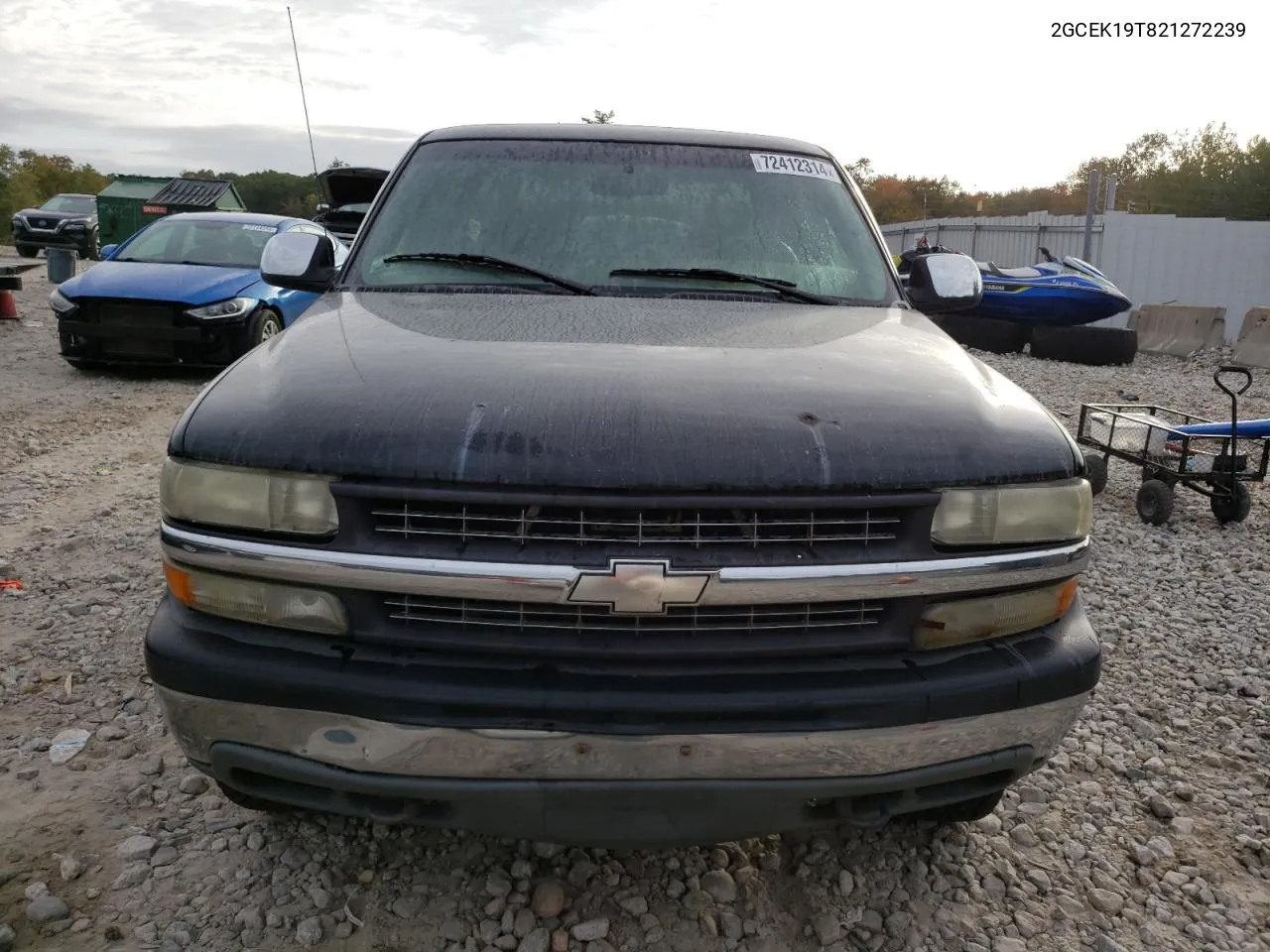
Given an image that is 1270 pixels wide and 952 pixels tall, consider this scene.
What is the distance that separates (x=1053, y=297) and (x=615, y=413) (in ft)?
40.2

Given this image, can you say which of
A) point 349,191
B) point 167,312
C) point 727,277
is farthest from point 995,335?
point 727,277

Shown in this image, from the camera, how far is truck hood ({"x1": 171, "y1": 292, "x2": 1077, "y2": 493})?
70.0 inches

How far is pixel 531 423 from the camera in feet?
5.96

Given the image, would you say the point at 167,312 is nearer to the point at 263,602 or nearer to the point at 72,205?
the point at 263,602

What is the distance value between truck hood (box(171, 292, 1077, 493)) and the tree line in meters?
19.1

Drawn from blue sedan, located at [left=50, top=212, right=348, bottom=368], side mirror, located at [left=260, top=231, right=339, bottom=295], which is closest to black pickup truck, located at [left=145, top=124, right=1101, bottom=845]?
side mirror, located at [left=260, top=231, right=339, bottom=295]

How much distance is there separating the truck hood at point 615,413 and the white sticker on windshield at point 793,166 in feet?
3.66

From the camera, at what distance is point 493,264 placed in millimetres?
2889

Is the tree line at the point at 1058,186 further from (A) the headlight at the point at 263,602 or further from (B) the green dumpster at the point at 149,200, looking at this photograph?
(A) the headlight at the point at 263,602

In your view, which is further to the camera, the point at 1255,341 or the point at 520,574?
the point at 1255,341

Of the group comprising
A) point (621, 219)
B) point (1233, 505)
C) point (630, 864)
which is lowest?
point (1233, 505)

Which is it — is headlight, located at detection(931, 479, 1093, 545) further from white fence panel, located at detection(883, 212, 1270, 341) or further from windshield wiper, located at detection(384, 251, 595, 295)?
white fence panel, located at detection(883, 212, 1270, 341)

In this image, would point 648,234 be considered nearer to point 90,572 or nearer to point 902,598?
point 902,598

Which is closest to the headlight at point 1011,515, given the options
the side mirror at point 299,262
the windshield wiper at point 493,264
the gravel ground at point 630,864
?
the gravel ground at point 630,864
